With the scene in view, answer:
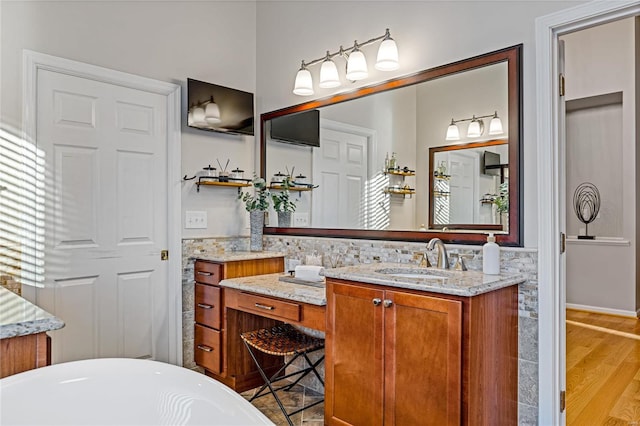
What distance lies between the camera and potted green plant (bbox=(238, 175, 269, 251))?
3361 millimetres

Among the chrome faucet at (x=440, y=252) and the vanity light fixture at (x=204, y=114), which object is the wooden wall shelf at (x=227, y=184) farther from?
the chrome faucet at (x=440, y=252)

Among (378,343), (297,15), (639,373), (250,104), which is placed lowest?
(639,373)

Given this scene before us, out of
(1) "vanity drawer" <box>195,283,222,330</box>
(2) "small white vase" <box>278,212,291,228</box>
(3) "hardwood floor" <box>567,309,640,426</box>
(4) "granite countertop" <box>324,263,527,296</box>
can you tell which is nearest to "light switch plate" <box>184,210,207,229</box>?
(1) "vanity drawer" <box>195,283,222,330</box>

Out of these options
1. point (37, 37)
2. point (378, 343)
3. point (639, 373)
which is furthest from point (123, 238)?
point (639, 373)

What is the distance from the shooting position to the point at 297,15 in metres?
3.31

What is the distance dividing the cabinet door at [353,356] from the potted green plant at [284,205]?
1.20 metres

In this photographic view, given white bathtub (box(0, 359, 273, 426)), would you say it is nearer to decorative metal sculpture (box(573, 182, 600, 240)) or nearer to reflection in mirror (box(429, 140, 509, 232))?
reflection in mirror (box(429, 140, 509, 232))

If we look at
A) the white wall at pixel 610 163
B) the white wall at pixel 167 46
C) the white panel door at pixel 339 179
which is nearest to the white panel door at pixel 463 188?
the white panel door at pixel 339 179

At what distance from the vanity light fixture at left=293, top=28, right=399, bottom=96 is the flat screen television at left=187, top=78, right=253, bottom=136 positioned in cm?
51

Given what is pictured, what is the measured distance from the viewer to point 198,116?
317 centimetres

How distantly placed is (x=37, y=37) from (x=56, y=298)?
5.06 ft

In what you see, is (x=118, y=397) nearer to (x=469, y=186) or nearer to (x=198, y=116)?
(x=469, y=186)

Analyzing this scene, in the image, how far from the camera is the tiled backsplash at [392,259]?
6.82ft

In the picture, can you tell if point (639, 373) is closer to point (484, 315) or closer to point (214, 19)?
point (484, 315)
